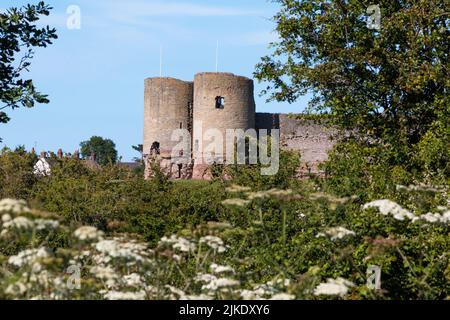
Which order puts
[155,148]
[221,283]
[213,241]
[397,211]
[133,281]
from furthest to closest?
[155,148]
[397,211]
[213,241]
[133,281]
[221,283]

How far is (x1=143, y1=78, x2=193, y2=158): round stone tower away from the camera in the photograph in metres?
47.2

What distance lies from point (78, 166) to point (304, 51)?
9847 millimetres

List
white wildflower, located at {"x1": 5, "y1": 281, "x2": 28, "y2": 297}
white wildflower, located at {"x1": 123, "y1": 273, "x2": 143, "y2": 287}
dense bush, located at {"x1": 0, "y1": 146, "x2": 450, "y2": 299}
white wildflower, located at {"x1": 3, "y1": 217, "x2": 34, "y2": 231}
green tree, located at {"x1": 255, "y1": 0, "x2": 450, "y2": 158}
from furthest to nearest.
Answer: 1. green tree, located at {"x1": 255, "y1": 0, "x2": 450, "y2": 158}
2. white wildflower, located at {"x1": 123, "y1": 273, "x2": 143, "y2": 287}
3. dense bush, located at {"x1": 0, "y1": 146, "x2": 450, "y2": 299}
4. white wildflower, located at {"x1": 3, "y1": 217, "x2": 34, "y2": 231}
5. white wildflower, located at {"x1": 5, "y1": 281, "x2": 28, "y2": 297}

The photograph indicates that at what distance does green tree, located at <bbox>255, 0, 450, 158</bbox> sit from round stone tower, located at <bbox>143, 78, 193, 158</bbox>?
2505 cm

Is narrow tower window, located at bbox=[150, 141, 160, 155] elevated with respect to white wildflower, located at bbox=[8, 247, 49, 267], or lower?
elevated

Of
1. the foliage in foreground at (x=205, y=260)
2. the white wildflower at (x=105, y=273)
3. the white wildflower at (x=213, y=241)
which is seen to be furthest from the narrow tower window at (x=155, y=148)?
the white wildflower at (x=105, y=273)

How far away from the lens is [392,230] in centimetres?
934

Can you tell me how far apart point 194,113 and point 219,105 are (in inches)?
54.0

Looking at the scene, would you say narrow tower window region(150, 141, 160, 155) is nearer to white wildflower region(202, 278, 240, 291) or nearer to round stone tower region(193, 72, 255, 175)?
round stone tower region(193, 72, 255, 175)

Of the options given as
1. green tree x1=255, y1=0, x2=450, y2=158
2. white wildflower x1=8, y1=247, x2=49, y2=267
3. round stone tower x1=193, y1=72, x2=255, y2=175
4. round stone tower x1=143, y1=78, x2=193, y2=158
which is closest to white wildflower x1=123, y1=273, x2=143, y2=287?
white wildflower x1=8, y1=247, x2=49, y2=267

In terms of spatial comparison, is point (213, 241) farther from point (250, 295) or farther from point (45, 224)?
point (45, 224)

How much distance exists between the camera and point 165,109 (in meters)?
47.1

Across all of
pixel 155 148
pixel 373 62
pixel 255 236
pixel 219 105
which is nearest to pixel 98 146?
pixel 155 148

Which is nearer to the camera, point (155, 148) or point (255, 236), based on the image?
point (255, 236)
